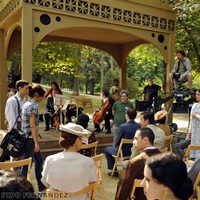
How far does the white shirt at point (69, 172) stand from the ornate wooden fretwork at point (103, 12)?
549 centimetres

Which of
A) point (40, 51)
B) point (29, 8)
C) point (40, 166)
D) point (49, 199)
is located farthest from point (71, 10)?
point (40, 51)

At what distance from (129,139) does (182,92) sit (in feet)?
12.1

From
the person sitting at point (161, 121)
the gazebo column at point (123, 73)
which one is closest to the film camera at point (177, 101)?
the person sitting at point (161, 121)

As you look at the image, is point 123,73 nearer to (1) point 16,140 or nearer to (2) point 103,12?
(2) point 103,12

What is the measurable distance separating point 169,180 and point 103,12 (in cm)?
755

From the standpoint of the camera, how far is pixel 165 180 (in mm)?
1724

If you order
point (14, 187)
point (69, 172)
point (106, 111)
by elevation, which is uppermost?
point (14, 187)

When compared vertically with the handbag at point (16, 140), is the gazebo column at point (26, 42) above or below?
above

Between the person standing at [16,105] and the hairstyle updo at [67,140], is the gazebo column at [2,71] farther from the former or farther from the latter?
the hairstyle updo at [67,140]

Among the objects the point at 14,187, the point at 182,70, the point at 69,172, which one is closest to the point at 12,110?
the point at 69,172

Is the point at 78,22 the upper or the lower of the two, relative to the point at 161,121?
upper

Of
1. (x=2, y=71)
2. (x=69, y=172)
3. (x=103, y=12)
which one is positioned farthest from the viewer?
(x=2, y=71)

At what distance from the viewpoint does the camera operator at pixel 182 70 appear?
8.70 metres

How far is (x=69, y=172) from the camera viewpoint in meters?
2.95
